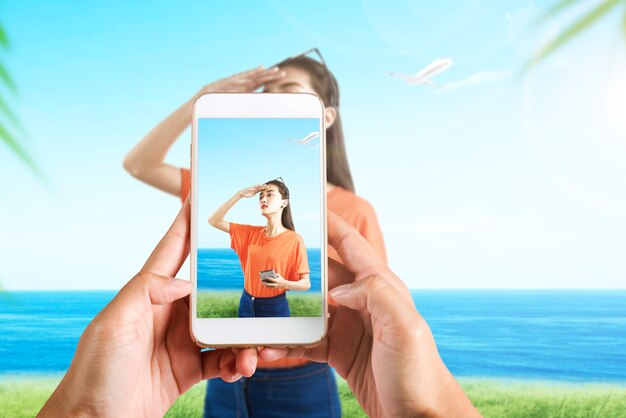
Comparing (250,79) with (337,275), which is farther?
(250,79)

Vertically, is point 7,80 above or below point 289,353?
above

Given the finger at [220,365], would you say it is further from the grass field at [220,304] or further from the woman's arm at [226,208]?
the woman's arm at [226,208]

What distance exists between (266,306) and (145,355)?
0.55 ft

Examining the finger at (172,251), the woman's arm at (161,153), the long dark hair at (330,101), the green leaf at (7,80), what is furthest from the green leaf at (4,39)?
the finger at (172,251)

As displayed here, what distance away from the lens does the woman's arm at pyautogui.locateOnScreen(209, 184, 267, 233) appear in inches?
31.4

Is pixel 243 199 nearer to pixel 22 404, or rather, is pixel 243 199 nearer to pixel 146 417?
pixel 146 417

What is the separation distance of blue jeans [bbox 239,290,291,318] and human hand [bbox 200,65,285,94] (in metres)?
1.02

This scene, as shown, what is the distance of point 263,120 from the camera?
0.85 metres

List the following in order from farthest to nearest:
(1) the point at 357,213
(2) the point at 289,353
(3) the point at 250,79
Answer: (3) the point at 250,79 → (1) the point at 357,213 → (2) the point at 289,353

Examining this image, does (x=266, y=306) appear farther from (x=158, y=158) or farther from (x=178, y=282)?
(x=158, y=158)

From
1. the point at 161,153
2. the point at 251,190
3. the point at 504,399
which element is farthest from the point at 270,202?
the point at 504,399

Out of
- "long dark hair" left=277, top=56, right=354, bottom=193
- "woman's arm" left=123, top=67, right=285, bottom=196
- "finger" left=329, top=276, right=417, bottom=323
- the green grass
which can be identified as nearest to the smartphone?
"finger" left=329, top=276, right=417, bottom=323

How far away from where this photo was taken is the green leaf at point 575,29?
132 inches

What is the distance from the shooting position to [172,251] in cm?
77
